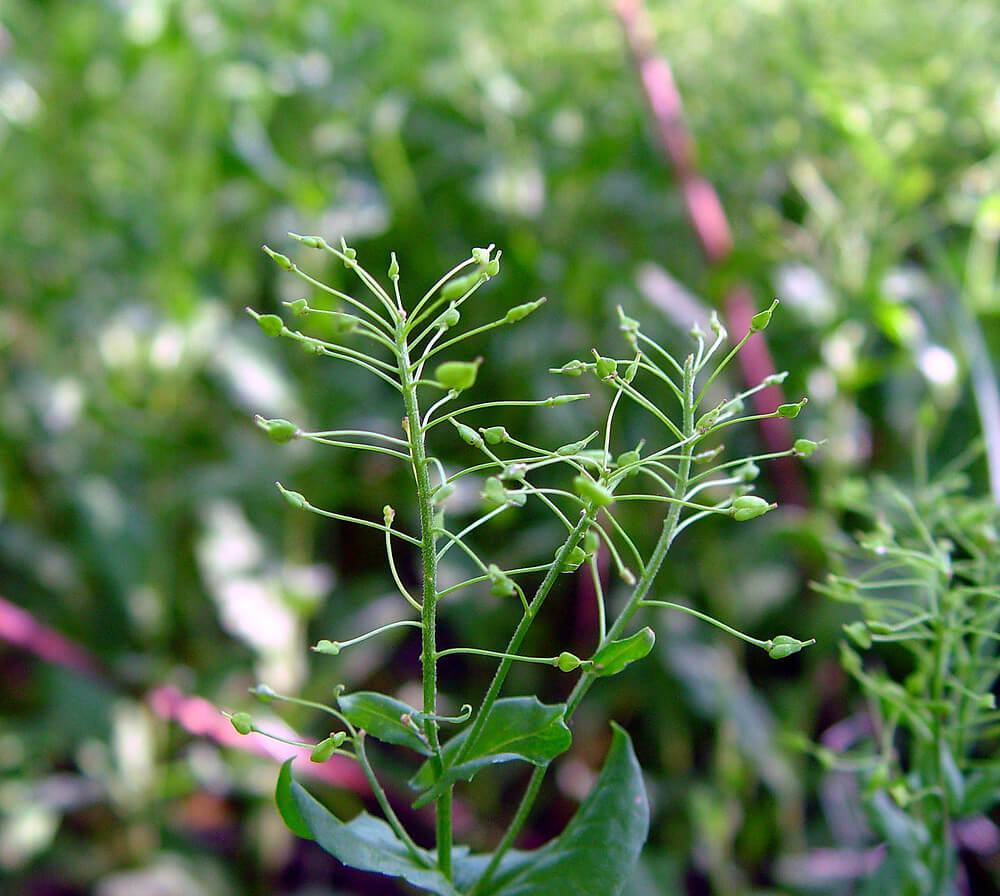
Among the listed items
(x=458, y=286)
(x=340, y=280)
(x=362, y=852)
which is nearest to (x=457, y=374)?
(x=458, y=286)

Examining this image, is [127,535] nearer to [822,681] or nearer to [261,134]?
[261,134]

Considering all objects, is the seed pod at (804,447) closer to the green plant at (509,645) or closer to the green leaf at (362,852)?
the green plant at (509,645)

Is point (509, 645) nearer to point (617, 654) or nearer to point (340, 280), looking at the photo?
point (617, 654)

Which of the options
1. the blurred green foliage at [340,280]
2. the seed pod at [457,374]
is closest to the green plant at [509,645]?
the seed pod at [457,374]

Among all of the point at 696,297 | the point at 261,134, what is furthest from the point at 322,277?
the point at 696,297

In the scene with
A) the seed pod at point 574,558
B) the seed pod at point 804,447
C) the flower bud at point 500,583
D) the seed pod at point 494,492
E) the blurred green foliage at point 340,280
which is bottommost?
the blurred green foliage at point 340,280

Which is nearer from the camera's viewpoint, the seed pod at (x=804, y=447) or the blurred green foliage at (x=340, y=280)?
the seed pod at (x=804, y=447)
